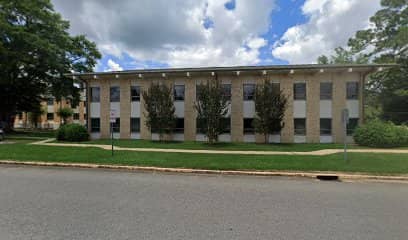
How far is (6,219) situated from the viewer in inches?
160

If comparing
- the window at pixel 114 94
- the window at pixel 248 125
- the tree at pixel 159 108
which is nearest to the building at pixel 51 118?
the window at pixel 114 94

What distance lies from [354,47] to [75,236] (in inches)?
1283

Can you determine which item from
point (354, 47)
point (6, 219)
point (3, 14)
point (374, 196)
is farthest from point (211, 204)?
point (354, 47)

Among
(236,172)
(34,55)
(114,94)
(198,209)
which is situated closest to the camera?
(198,209)

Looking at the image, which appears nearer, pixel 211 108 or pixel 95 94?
pixel 211 108

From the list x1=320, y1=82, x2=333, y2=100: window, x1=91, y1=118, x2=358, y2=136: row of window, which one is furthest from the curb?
x1=320, y1=82, x2=333, y2=100: window

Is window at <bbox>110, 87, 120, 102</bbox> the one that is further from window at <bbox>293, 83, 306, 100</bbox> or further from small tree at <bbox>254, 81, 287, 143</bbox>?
window at <bbox>293, 83, 306, 100</bbox>

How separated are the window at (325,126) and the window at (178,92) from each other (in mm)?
11431

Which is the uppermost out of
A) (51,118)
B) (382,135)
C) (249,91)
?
(249,91)

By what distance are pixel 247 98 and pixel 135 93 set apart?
9.76 metres

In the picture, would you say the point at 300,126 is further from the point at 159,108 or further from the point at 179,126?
the point at 159,108

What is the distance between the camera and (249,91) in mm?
19219

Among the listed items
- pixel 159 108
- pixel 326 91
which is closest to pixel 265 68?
pixel 326 91

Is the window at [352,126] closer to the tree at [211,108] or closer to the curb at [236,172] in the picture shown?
the tree at [211,108]
